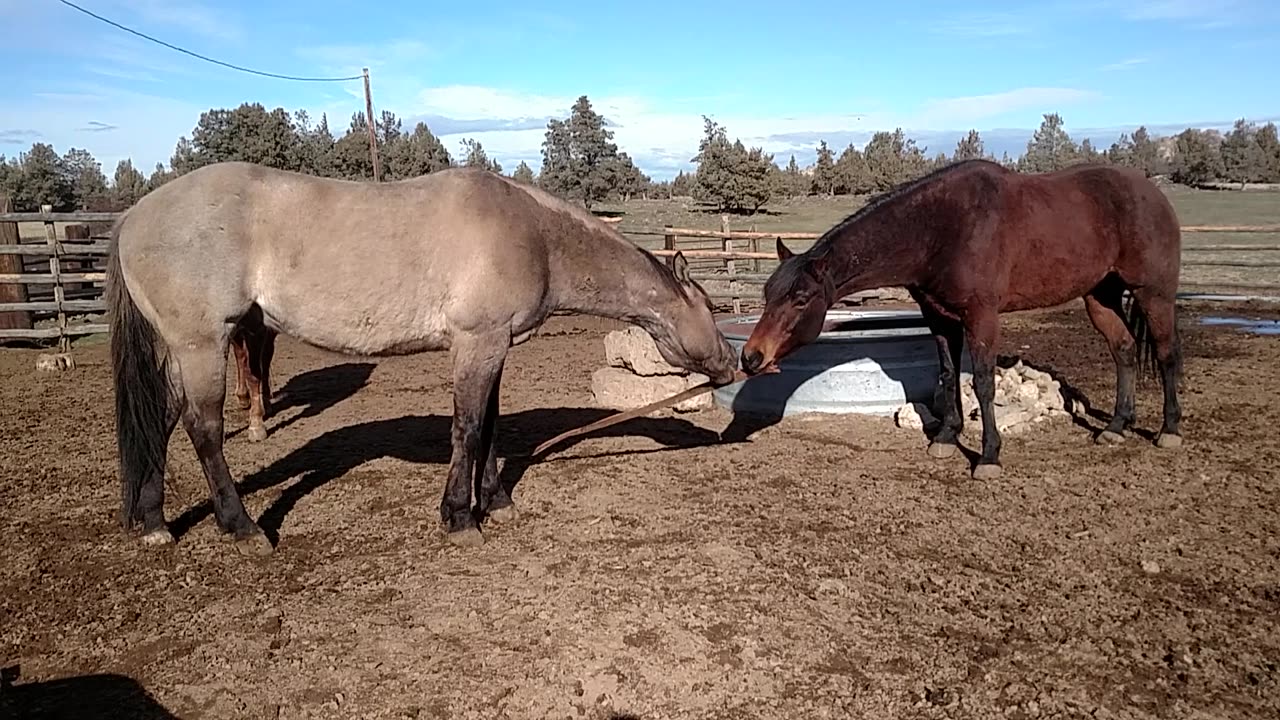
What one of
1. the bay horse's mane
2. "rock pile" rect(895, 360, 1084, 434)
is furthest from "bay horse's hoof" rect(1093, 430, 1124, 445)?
the bay horse's mane

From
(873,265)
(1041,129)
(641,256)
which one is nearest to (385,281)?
(641,256)

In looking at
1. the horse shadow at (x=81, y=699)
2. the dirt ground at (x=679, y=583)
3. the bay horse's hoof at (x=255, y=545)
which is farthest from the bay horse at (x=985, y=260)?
the horse shadow at (x=81, y=699)

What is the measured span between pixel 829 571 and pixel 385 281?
250cm

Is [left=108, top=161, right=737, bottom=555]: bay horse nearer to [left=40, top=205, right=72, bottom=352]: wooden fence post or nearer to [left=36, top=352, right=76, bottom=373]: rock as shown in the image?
[left=36, top=352, right=76, bottom=373]: rock

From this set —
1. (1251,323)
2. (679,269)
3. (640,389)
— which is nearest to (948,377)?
(679,269)

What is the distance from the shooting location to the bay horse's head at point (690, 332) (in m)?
4.61

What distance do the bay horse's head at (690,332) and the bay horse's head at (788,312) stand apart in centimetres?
19

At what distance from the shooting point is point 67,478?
5.35 metres

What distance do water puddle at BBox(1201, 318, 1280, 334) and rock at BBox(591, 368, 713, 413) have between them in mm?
7680

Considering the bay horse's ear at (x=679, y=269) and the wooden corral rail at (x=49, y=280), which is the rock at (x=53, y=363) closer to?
the wooden corral rail at (x=49, y=280)

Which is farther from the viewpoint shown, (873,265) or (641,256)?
(873,265)

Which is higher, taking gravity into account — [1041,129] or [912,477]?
[1041,129]

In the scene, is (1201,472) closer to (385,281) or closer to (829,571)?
(829,571)

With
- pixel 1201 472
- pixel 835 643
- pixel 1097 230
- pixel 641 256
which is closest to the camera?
pixel 835 643
